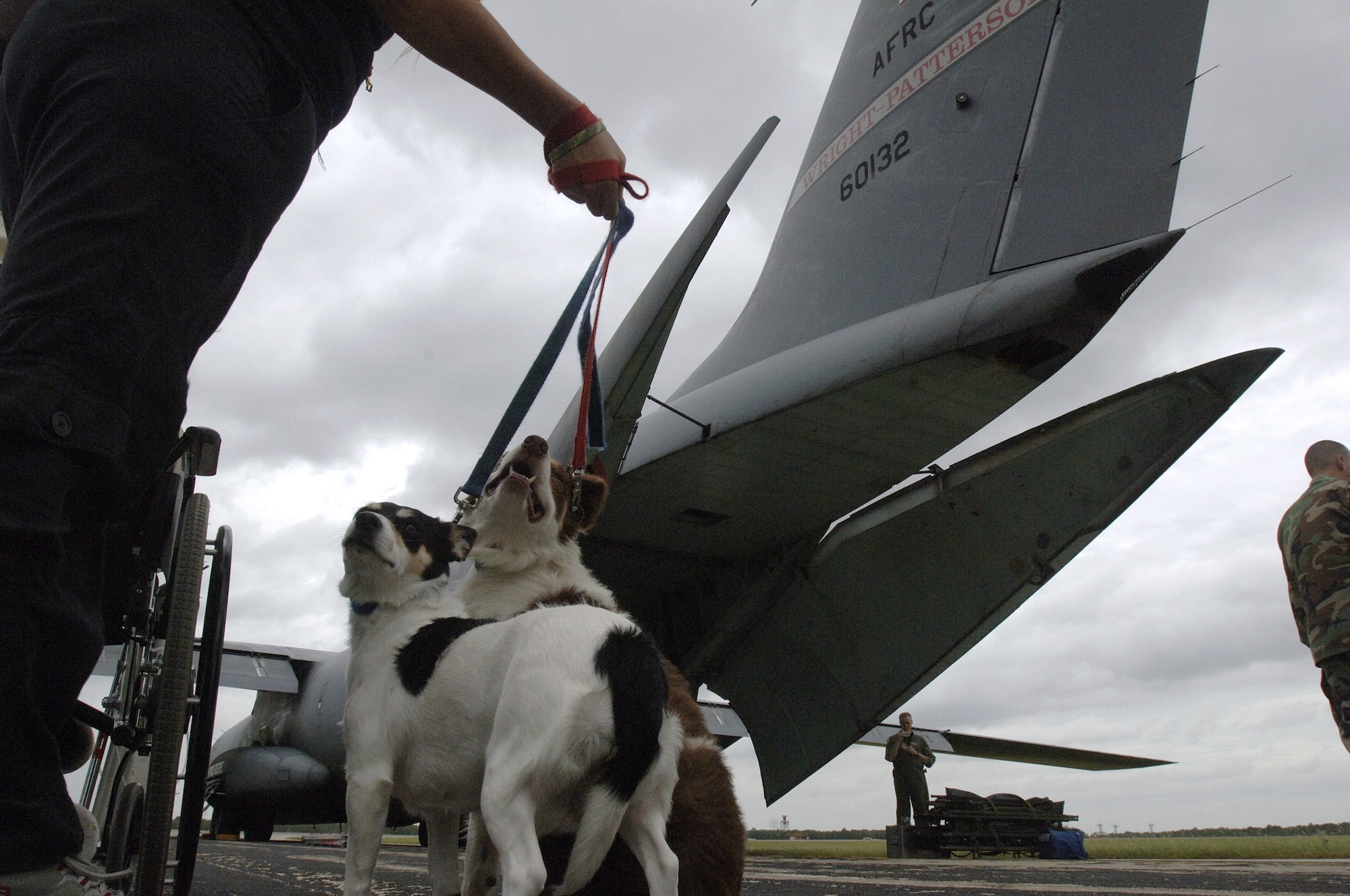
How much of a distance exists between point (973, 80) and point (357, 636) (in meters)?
6.19

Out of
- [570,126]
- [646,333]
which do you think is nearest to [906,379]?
[646,333]

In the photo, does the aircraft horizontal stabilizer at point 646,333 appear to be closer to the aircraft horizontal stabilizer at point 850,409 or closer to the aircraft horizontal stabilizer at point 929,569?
the aircraft horizontal stabilizer at point 850,409

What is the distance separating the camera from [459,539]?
288 cm

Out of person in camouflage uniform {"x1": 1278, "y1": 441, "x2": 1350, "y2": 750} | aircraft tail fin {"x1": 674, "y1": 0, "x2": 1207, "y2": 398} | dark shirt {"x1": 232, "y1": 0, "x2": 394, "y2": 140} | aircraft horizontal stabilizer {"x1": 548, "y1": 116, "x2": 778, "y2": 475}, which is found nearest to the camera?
dark shirt {"x1": 232, "y1": 0, "x2": 394, "y2": 140}

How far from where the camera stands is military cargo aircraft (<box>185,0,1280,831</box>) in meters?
5.98

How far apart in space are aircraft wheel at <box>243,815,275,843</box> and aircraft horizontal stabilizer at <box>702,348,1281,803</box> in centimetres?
560

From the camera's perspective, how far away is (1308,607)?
361 centimetres

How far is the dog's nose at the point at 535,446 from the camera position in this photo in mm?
3346

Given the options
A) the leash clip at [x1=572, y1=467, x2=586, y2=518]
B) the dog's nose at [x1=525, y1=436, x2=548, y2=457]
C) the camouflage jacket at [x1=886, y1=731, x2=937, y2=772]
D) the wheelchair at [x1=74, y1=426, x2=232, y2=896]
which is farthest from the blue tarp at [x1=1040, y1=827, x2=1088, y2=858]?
the wheelchair at [x1=74, y1=426, x2=232, y2=896]

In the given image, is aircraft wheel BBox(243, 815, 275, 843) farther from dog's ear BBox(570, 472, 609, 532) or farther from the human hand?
the human hand

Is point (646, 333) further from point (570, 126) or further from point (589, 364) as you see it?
point (570, 126)

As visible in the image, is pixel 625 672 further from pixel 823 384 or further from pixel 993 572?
pixel 993 572

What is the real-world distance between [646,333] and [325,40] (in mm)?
4977

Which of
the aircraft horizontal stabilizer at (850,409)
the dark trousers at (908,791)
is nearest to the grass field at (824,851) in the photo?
the dark trousers at (908,791)
